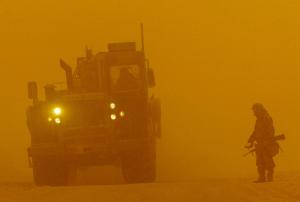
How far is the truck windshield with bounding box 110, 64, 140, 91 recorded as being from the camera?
18.5 meters

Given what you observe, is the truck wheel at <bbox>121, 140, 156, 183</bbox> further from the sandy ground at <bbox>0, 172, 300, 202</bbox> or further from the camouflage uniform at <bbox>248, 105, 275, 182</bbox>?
the sandy ground at <bbox>0, 172, 300, 202</bbox>

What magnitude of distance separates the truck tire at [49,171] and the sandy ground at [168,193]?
260 centimetres

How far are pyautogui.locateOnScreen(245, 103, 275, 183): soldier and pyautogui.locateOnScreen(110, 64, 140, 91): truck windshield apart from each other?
3020mm

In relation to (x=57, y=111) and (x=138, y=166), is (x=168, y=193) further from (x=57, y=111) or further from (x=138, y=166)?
(x=57, y=111)

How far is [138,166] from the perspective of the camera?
18391mm

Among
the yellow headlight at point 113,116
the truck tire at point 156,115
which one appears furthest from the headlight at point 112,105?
the truck tire at point 156,115

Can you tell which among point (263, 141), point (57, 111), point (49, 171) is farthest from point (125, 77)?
point (263, 141)

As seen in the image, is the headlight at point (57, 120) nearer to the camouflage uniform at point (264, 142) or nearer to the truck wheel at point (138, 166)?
the truck wheel at point (138, 166)

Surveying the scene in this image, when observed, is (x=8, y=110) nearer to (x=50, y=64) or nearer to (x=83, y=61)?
(x=50, y=64)

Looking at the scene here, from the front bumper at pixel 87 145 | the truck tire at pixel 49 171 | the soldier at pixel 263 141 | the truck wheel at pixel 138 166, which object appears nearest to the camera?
the soldier at pixel 263 141

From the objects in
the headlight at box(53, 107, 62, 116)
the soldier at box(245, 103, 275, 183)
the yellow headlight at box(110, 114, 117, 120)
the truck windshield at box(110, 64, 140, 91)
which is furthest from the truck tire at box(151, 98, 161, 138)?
the soldier at box(245, 103, 275, 183)

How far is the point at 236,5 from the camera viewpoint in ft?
242

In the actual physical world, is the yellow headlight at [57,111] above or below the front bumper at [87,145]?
above

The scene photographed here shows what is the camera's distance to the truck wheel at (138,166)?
59.9 feet
